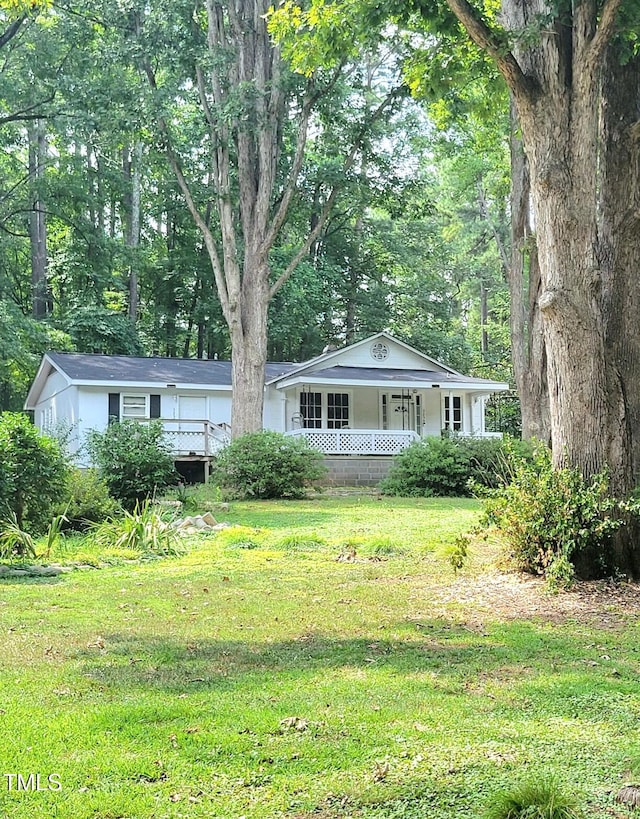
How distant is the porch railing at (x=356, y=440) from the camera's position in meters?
23.5

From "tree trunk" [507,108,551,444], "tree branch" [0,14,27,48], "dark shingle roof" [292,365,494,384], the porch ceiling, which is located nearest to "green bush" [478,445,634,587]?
"tree trunk" [507,108,551,444]

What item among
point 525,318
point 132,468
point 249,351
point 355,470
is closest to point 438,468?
point 525,318

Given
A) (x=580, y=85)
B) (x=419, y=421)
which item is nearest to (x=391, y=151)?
(x=419, y=421)

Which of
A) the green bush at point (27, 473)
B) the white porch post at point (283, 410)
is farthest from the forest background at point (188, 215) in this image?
the green bush at point (27, 473)

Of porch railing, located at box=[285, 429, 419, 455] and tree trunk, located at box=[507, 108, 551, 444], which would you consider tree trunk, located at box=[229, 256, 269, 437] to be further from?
tree trunk, located at box=[507, 108, 551, 444]

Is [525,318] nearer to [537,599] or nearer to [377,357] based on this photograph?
[377,357]

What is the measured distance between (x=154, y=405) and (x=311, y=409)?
5410 mm

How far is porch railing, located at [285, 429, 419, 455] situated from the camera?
2348 cm

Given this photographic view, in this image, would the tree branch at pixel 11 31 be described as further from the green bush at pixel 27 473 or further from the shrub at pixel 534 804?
the shrub at pixel 534 804

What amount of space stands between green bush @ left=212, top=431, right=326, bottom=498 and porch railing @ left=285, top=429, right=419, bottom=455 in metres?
5.67

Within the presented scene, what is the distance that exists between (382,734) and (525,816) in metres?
0.86

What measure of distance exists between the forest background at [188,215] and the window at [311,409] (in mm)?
5346

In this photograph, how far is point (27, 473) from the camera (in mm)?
9164

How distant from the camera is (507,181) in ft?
74.5
